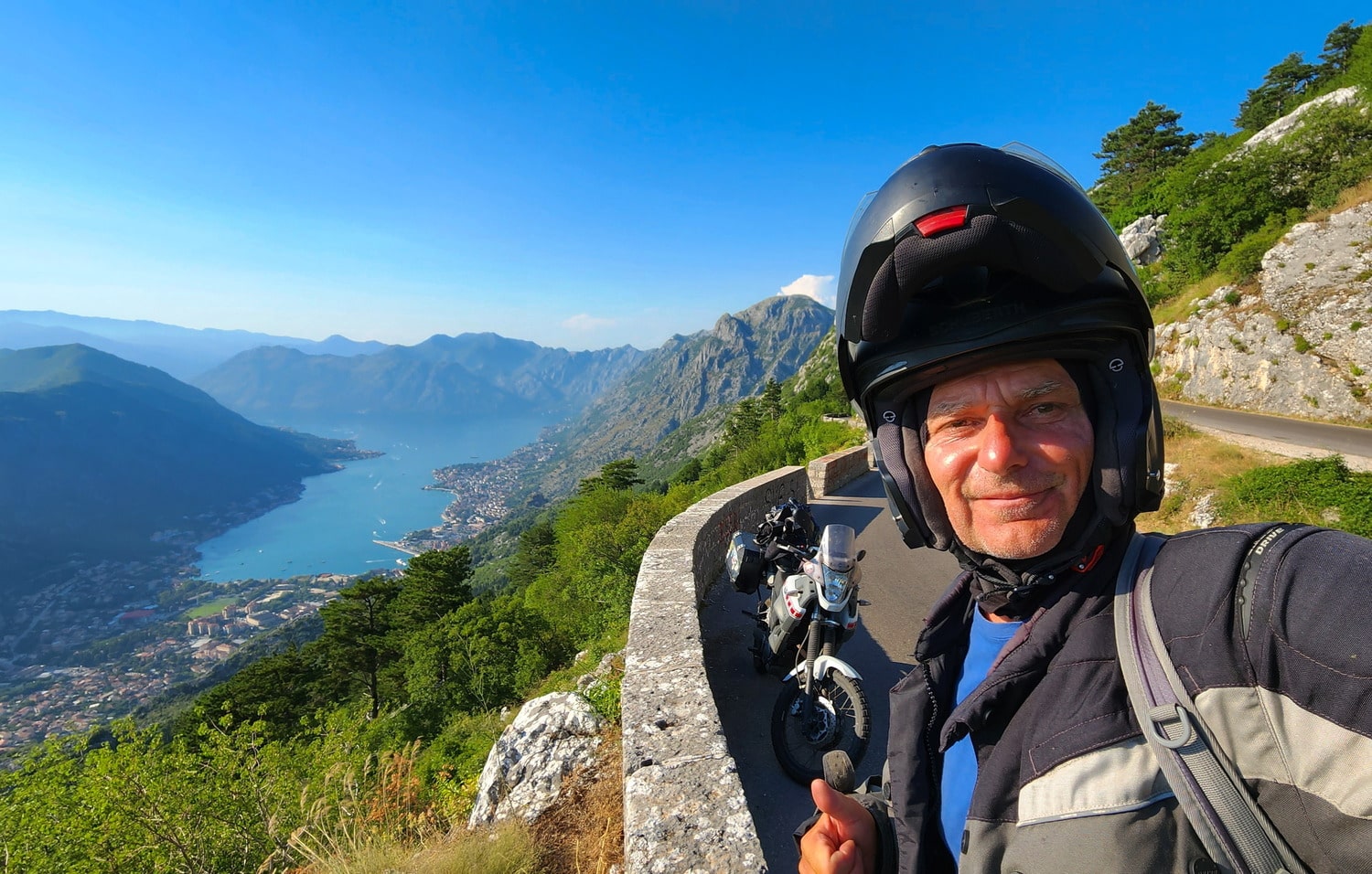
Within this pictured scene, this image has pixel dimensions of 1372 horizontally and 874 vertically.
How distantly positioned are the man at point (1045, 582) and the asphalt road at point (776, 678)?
6.90ft

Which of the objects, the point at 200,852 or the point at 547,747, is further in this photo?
the point at 200,852

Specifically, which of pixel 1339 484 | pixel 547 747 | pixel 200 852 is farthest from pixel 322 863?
pixel 1339 484

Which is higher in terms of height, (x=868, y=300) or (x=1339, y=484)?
(x=868, y=300)

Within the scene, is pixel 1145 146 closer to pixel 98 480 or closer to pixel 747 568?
pixel 747 568

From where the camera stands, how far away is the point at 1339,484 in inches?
289

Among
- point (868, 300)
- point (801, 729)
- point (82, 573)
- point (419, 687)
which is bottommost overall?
point (82, 573)

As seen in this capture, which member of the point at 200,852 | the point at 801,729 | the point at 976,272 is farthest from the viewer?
the point at 200,852

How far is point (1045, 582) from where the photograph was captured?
3.94 ft

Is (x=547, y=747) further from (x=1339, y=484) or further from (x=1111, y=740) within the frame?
(x=1339, y=484)

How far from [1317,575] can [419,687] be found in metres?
25.4

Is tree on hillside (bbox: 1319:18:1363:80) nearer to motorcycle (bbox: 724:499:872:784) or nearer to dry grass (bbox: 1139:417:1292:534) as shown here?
dry grass (bbox: 1139:417:1292:534)

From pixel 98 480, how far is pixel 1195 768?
23901 cm

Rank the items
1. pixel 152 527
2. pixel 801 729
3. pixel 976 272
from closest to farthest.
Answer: pixel 976 272 < pixel 801 729 < pixel 152 527

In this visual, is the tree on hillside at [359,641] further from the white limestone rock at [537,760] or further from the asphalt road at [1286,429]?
the asphalt road at [1286,429]
